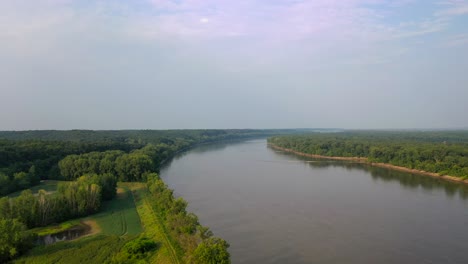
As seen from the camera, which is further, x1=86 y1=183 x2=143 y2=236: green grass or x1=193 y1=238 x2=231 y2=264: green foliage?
x1=86 y1=183 x2=143 y2=236: green grass

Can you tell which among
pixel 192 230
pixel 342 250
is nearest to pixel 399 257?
pixel 342 250

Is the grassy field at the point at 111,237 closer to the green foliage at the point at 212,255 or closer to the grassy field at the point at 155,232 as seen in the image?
the grassy field at the point at 155,232

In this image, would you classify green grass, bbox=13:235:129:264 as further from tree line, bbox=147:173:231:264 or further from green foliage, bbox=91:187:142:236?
tree line, bbox=147:173:231:264

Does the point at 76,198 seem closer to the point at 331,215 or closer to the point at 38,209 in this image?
the point at 38,209

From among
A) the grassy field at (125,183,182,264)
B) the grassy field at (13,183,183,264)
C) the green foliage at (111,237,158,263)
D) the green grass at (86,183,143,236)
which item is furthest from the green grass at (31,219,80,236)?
the green foliage at (111,237,158,263)

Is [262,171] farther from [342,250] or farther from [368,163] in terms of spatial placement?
[342,250]

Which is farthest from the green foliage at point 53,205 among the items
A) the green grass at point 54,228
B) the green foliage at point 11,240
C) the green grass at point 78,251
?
the green grass at point 78,251
